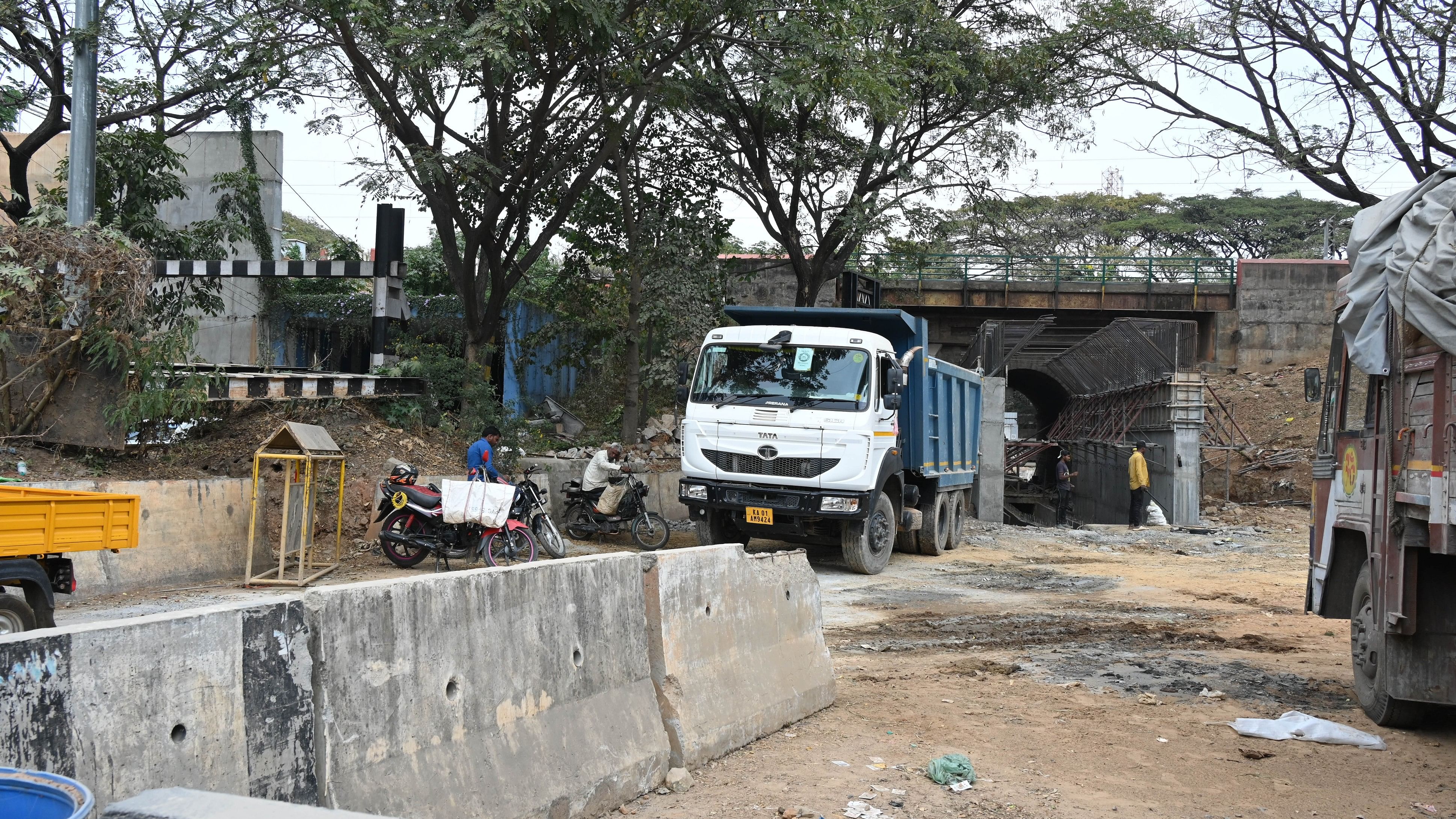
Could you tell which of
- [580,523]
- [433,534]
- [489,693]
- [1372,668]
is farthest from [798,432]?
[489,693]

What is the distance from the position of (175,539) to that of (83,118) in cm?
552

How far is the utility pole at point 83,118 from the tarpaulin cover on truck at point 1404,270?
41.1ft

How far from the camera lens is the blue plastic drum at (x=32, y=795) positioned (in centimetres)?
226

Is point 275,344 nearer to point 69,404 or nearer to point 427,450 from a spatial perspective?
point 427,450

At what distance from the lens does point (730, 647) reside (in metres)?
5.75

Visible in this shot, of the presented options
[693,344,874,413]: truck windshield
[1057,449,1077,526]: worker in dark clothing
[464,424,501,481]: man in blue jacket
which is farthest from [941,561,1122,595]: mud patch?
[1057,449,1077,526]: worker in dark clothing

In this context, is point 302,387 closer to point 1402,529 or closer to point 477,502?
point 477,502

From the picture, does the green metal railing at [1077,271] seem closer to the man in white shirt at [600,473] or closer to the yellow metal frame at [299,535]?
the man in white shirt at [600,473]

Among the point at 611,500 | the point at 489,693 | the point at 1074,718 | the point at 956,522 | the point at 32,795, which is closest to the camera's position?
the point at 32,795

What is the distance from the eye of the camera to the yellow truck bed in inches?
267

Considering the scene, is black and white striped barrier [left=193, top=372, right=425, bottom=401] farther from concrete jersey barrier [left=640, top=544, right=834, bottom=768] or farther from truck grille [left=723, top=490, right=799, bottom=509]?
concrete jersey barrier [left=640, top=544, right=834, bottom=768]

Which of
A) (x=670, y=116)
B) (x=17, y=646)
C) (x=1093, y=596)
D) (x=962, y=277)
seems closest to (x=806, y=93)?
(x=670, y=116)

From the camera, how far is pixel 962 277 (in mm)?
32125

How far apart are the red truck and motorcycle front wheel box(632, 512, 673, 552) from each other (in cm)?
876
